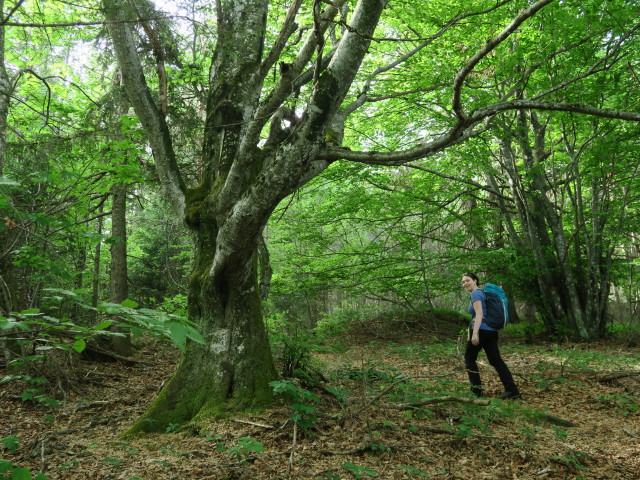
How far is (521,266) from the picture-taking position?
10219 mm

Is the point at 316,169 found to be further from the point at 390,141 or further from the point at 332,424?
the point at 390,141

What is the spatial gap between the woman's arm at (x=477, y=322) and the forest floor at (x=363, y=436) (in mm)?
684

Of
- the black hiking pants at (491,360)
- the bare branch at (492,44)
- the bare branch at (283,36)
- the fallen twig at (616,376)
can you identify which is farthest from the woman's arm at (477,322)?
the bare branch at (283,36)

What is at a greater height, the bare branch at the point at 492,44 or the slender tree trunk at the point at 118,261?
the bare branch at the point at 492,44

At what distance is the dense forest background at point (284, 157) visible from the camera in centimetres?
396

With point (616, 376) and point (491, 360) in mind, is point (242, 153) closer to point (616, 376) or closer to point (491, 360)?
point (491, 360)

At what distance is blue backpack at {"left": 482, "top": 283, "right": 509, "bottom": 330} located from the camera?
522 centimetres

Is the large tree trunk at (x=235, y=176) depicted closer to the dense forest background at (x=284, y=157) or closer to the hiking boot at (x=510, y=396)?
the dense forest background at (x=284, y=157)

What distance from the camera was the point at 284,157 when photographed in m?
3.91

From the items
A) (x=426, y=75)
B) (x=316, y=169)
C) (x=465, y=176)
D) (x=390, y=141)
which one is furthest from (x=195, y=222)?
(x=465, y=176)

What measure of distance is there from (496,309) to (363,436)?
260 cm

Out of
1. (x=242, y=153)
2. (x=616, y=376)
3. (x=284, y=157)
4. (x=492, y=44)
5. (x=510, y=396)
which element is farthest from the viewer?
(x=616, y=376)

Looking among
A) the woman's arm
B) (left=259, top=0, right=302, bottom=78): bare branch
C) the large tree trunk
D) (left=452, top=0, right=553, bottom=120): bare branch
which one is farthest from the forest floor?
(left=259, top=0, right=302, bottom=78): bare branch

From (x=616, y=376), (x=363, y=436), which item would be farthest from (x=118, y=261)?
(x=616, y=376)
